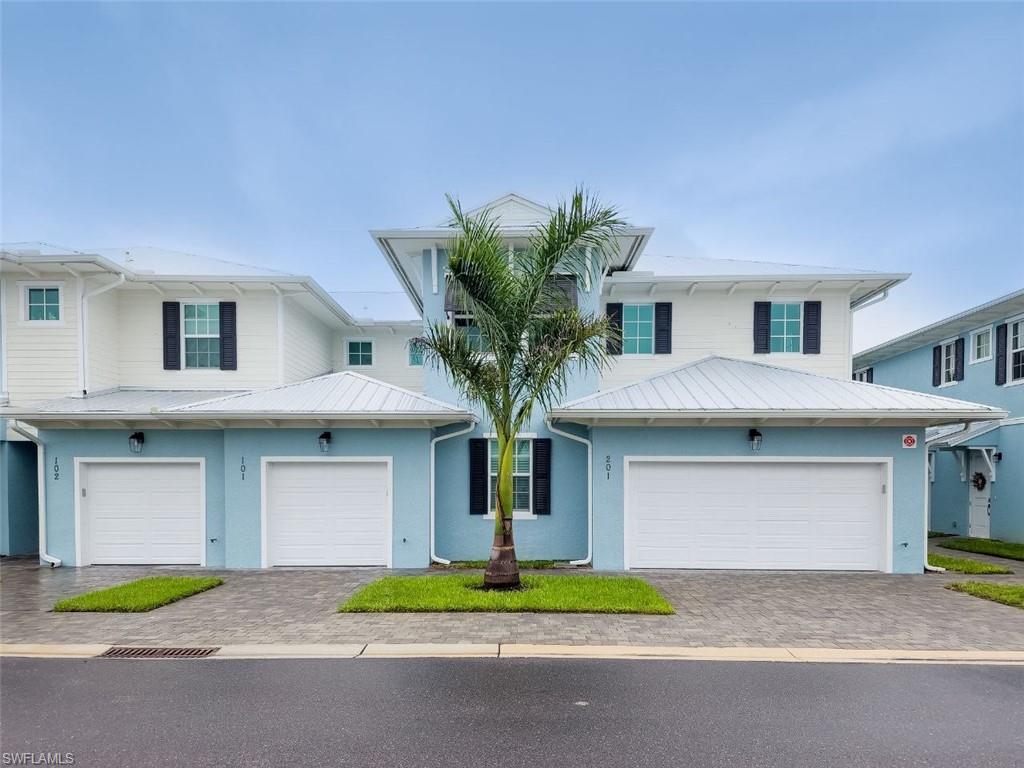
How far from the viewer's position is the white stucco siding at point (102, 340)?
11875mm

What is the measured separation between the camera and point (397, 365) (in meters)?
17.6

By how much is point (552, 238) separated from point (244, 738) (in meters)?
6.68

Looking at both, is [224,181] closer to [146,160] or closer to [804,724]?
[146,160]

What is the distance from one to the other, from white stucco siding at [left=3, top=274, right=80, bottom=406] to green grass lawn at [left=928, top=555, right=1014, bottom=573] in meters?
18.4

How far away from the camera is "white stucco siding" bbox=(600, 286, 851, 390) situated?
41.2 feet

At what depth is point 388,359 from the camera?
57.7ft

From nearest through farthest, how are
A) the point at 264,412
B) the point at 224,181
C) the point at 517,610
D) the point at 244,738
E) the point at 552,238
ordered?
the point at 244,738, the point at 517,610, the point at 552,238, the point at 264,412, the point at 224,181

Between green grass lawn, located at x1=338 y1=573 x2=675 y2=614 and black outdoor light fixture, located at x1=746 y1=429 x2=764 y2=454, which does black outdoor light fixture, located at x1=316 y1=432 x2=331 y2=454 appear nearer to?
green grass lawn, located at x1=338 y1=573 x2=675 y2=614

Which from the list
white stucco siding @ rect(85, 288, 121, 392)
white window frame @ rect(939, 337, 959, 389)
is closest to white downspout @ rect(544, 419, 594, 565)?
white stucco siding @ rect(85, 288, 121, 392)

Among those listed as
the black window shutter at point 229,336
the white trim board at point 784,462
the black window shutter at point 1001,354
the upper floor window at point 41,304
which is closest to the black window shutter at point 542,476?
the white trim board at point 784,462

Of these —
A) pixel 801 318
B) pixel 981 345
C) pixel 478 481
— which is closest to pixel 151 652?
pixel 478 481

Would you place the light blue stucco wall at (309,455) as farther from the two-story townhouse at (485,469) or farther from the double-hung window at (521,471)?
the double-hung window at (521,471)

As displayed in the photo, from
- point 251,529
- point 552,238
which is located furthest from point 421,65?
point 251,529

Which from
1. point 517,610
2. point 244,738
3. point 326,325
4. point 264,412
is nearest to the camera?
point 244,738
